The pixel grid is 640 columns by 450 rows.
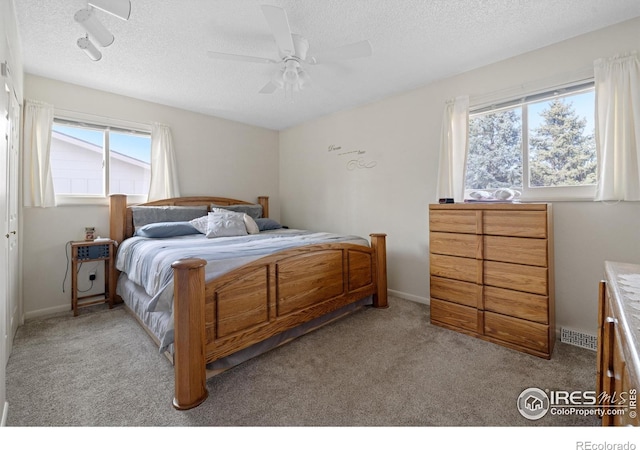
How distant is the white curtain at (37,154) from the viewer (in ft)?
9.33

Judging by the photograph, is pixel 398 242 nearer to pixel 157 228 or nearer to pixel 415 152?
pixel 415 152

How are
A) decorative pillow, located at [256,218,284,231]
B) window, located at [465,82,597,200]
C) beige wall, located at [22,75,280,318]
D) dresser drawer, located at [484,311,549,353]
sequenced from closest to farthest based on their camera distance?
dresser drawer, located at [484,311,549,353]
window, located at [465,82,597,200]
beige wall, located at [22,75,280,318]
decorative pillow, located at [256,218,284,231]

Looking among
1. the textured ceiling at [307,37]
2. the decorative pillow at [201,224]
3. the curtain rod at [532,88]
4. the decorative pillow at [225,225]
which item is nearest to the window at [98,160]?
the textured ceiling at [307,37]

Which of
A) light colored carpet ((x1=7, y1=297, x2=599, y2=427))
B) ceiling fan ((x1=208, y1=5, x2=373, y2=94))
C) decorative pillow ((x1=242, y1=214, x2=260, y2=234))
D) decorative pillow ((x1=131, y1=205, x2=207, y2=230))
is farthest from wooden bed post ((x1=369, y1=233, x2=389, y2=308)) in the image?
decorative pillow ((x1=131, y1=205, x2=207, y2=230))

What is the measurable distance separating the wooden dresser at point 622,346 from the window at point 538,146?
146cm

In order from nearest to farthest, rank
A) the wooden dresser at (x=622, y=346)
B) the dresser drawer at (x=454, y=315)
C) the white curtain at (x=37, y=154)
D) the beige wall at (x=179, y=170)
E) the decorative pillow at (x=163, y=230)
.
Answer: the wooden dresser at (x=622, y=346) < the dresser drawer at (x=454, y=315) < the white curtain at (x=37, y=154) < the beige wall at (x=179, y=170) < the decorative pillow at (x=163, y=230)

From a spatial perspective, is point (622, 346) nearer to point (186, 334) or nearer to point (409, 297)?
point (186, 334)

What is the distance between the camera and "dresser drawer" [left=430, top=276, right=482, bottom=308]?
2.45 metres

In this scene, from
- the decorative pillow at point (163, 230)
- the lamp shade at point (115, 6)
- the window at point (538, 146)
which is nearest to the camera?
the lamp shade at point (115, 6)

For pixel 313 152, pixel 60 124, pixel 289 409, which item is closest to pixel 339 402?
pixel 289 409

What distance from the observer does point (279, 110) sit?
159 inches

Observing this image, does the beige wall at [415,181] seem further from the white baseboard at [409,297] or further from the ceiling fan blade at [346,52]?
the ceiling fan blade at [346,52]

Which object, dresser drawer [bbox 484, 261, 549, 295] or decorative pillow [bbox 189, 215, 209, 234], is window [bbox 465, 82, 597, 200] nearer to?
dresser drawer [bbox 484, 261, 549, 295]

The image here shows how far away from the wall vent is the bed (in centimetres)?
154
